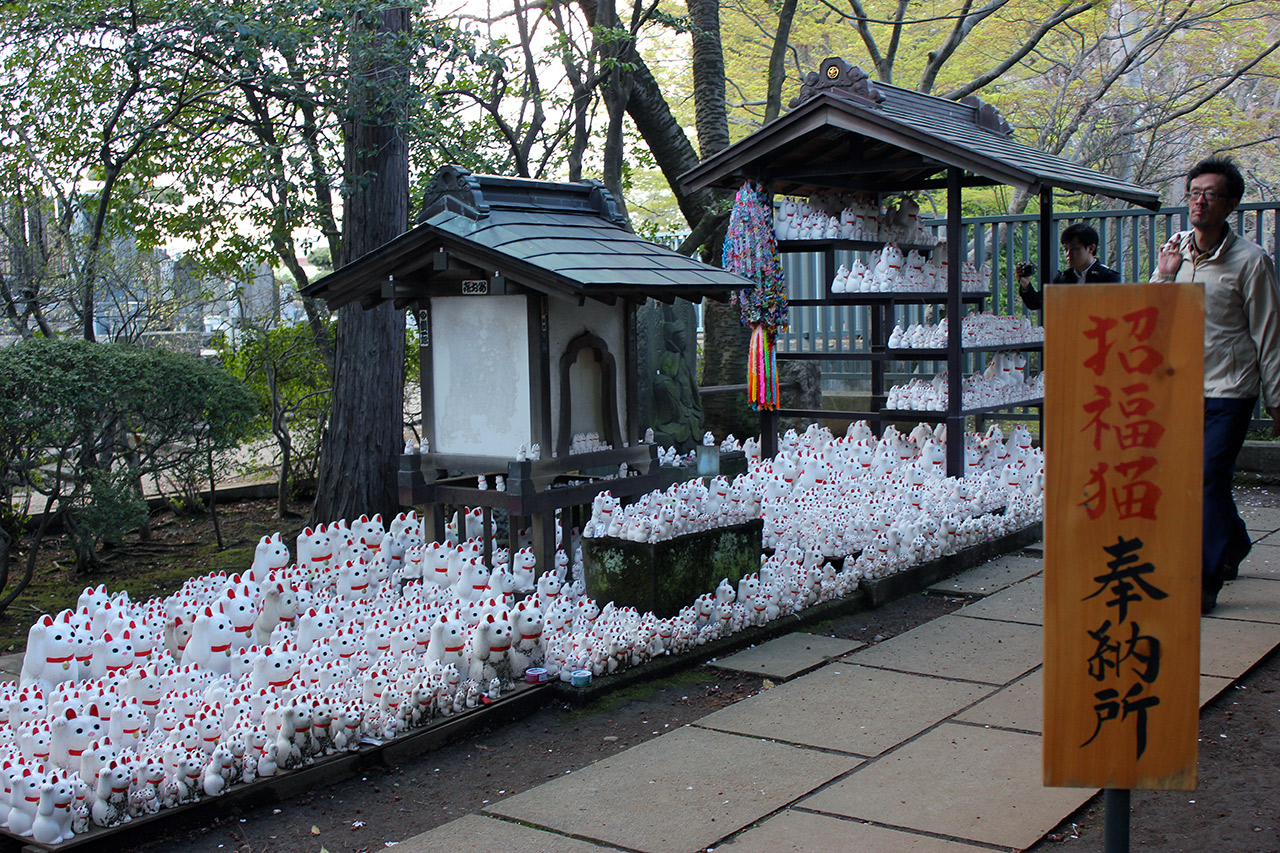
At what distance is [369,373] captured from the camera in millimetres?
7766

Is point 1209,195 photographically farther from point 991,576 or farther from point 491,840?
point 491,840

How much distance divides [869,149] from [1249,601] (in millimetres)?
4495

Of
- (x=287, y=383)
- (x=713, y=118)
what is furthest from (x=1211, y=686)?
(x=713, y=118)

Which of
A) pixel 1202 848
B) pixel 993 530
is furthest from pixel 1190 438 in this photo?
pixel 993 530

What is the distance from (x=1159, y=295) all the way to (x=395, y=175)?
6.17 m

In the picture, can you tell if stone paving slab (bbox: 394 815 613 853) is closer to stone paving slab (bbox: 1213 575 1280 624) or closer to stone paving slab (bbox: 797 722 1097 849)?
stone paving slab (bbox: 797 722 1097 849)

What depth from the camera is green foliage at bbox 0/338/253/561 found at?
591 centimetres

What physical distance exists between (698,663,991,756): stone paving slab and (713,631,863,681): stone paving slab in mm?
120

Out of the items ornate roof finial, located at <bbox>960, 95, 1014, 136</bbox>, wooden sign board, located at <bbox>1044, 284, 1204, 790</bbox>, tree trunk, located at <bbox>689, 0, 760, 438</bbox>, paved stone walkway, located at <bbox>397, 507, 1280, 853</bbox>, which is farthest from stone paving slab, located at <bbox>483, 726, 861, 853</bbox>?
tree trunk, located at <bbox>689, 0, 760, 438</bbox>

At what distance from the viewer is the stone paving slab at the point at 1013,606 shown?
19.4ft

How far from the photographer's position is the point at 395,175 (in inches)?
305

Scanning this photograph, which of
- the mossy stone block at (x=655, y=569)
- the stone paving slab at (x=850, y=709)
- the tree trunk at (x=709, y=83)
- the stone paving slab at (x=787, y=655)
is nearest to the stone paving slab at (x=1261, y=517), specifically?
the stone paving slab at (x=787, y=655)

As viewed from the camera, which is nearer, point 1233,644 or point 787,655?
point 1233,644

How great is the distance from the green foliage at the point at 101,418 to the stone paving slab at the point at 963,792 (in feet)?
14.9
